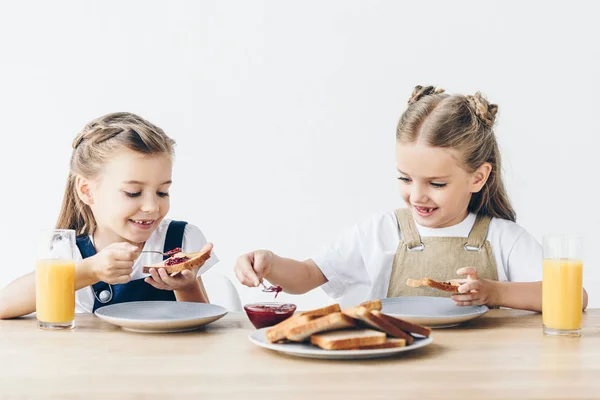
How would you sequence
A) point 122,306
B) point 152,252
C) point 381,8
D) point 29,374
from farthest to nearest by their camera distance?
point 381,8, point 152,252, point 122,306, point 29,374

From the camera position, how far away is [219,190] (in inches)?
154

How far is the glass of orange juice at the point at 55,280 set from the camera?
1632 millimetres

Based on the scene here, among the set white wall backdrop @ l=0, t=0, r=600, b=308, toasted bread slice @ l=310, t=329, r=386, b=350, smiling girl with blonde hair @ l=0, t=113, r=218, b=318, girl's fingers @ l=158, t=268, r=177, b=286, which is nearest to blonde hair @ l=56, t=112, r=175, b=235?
smiling girl with blonde hair @ l=0, t=113, r=218, b=318

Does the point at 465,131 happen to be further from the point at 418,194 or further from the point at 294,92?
the point at 294,92

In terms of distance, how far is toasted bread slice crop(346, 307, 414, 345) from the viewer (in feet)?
4.36

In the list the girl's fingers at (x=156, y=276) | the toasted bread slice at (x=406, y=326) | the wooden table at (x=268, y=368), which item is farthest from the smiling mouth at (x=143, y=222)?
the toasted bread slice at (x=406, y=326)

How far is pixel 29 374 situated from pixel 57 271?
0.41 meters

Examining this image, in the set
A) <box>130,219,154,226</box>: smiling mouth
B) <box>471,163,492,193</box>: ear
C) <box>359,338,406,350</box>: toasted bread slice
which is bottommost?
<box>359,338,406,350</box>: toasted bread slice

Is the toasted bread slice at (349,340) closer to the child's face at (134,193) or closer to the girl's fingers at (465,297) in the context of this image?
the girl's fingers at (465,297)

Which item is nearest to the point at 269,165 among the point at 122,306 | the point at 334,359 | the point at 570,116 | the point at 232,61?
the point at 232,61

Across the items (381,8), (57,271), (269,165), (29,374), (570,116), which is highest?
(381,8)

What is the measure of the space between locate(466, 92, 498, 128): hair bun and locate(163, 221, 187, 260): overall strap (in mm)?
917

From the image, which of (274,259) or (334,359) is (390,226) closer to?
(274,259)

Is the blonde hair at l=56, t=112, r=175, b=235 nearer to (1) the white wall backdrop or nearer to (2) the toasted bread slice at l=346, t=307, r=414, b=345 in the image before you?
(2) the toasted bread slice at l=346, t=307, r=414, b=345
